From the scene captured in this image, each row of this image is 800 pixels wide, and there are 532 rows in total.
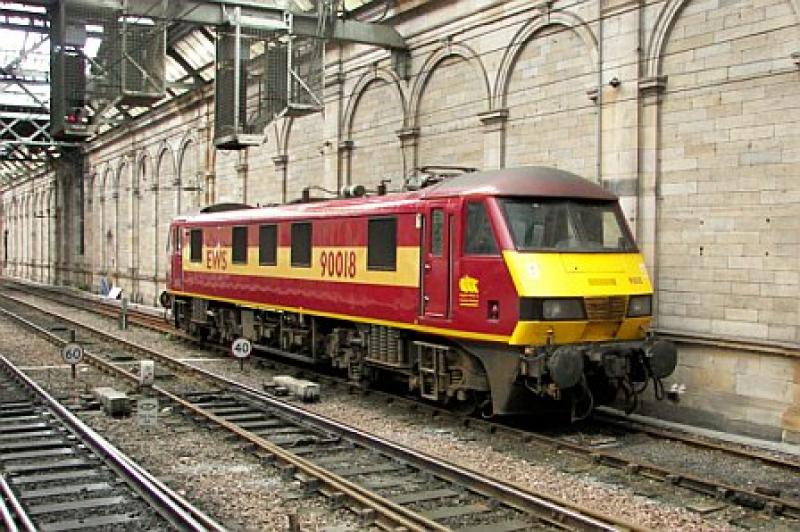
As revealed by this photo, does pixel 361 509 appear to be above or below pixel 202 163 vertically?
below

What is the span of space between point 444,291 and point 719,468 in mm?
3989

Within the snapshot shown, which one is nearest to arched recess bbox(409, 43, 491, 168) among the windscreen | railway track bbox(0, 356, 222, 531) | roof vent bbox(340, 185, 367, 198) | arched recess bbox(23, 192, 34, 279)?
roof vent bbox(340, 185, 367, 198)

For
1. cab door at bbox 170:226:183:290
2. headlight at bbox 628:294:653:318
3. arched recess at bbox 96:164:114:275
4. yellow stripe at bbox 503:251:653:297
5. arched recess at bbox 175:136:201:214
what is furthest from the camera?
arched recess at bbox 96:164:114:275

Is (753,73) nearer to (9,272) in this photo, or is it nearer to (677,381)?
(677,381)

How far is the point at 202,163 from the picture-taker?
106 feet

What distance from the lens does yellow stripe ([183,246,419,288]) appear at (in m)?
12.7

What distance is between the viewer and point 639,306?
38.2 feet

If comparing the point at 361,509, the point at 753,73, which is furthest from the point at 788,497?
the point at 753,73

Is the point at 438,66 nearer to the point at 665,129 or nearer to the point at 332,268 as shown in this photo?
the point at 332,268

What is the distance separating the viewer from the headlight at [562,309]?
1071cm

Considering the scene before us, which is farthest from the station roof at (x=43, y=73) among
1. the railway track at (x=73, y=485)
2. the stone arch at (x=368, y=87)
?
the railway track at (x=73, y=485)

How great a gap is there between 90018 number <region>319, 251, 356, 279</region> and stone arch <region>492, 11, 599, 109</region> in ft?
14.7

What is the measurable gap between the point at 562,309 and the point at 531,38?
6.95 metres

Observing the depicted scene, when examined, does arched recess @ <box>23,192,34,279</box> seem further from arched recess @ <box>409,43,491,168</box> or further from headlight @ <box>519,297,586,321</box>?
headlight @ <box>519,297,586,321</box>
